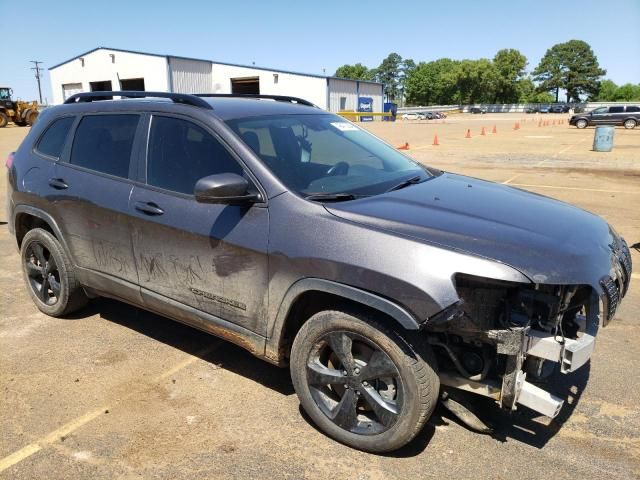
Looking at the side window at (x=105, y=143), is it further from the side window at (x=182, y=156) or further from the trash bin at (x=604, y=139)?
the trash bin at (x=604, y=139)

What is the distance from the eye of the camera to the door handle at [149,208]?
3382 millimetres

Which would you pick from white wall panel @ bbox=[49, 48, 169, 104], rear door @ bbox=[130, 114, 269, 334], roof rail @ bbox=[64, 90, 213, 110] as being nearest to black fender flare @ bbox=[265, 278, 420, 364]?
rear door @ bbox=[130, 114, 269, 334]

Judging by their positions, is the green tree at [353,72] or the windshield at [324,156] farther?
the green tree at [353,72]

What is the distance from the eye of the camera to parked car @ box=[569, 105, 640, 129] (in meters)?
35.2

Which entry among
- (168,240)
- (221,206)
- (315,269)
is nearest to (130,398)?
(168,240)

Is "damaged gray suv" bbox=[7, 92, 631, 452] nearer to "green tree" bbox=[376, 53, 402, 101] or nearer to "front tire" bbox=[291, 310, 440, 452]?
"front tire" bbox=[291, 310, 440, 452]

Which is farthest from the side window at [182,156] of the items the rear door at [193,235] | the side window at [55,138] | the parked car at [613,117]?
the parked car at [613,117]

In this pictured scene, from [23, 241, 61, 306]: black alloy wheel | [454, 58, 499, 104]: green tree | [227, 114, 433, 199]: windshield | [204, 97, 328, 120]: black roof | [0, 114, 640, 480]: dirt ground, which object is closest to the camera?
[0, 114, 640, 480]: dirt ground

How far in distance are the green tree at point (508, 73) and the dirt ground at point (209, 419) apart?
126 m

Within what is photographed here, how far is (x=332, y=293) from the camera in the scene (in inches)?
105

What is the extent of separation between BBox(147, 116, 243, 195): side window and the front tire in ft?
3.68

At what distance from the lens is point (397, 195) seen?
3133 millimetres

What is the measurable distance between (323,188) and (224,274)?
0.77 meters

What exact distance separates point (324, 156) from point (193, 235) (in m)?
1.04
